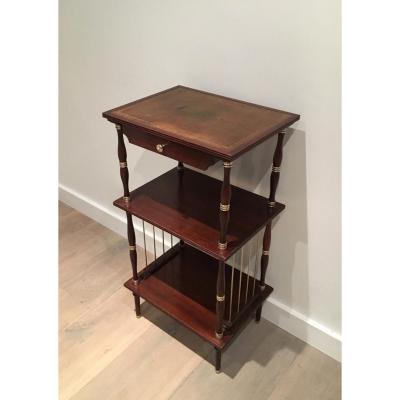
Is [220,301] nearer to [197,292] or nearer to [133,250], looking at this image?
[197,292]

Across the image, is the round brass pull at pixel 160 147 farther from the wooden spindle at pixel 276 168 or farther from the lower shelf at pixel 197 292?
the lower shelf at pixel 197 292

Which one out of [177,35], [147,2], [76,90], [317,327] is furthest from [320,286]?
[76,90]

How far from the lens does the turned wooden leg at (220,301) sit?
3.86 ft

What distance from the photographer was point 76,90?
1807 mm

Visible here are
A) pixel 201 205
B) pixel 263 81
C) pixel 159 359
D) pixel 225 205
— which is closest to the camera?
pixel 225 205

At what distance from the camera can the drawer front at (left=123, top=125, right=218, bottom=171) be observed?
3.36 feet

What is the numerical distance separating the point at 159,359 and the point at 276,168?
782 millimetres

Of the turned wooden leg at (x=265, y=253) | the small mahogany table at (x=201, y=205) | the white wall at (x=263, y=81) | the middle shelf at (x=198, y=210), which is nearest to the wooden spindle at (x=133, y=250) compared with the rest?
the small mahogany table at (x=201, y=205)

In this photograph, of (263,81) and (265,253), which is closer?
(263,81)

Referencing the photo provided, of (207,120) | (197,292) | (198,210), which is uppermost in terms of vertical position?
(207,120)

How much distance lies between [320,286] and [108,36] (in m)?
1.18

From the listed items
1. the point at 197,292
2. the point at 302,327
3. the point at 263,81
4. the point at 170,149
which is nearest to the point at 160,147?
the point at 170,149

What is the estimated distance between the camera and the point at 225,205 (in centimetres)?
104

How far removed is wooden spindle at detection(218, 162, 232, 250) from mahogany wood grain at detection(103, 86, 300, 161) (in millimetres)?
51
